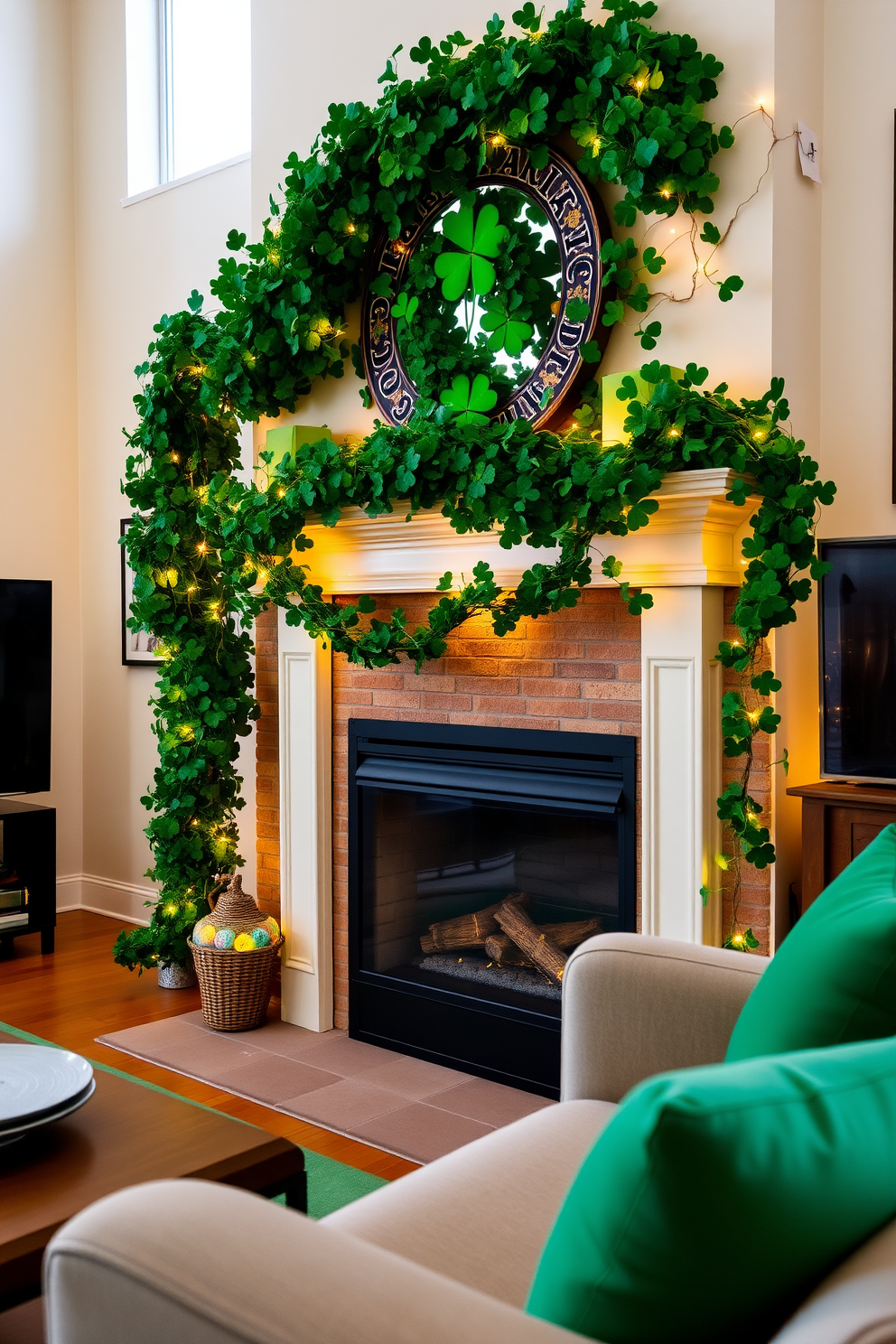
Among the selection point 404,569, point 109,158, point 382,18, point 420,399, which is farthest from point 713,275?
point 109,158

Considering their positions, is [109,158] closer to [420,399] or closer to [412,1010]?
[420,399]

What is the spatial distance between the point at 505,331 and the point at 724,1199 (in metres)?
2.37

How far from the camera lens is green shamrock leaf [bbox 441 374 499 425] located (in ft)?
9.06

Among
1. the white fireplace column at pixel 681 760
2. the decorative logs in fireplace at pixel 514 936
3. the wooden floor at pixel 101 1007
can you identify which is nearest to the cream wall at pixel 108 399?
the wooden floor at pixel 101 1007

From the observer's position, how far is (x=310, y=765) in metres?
3.27

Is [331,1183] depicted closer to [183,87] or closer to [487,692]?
[487,692]

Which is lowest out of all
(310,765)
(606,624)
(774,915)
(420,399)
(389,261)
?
(774,915)

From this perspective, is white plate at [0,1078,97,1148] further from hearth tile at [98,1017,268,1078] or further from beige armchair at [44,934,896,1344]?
hearth tile at [98,1017,268,1078]

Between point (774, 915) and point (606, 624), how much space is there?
29.7 inches

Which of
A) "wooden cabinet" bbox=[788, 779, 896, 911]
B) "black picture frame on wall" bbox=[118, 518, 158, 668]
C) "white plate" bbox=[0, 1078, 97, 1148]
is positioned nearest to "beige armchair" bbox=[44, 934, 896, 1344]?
"white plate" bbox=[0, 1078, 97, 1148]

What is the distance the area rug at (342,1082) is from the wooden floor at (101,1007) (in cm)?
4

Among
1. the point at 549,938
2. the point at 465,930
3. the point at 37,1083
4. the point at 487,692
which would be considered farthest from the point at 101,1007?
the point at 37,1083

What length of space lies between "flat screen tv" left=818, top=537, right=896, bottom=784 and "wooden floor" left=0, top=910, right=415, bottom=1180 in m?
1.29

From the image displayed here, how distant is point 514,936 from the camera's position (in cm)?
299
